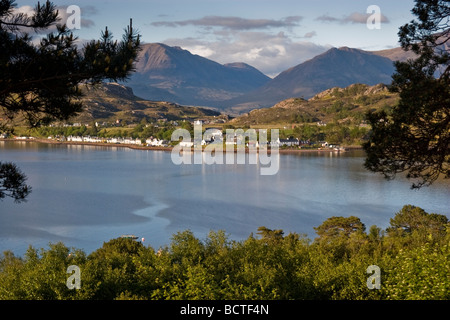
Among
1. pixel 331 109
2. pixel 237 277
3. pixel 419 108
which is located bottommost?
pixel 237 277

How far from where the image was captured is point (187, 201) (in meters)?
21.6

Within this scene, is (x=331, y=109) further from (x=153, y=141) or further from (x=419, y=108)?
(x=419, y=108)

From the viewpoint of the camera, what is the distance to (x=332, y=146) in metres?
49.4

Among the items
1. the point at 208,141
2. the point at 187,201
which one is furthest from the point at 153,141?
the point at 187,201

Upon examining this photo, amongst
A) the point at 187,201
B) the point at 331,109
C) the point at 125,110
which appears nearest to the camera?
the point at 187,201

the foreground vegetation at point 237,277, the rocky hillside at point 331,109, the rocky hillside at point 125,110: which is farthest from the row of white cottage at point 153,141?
the foreground vegetation at point 237,277

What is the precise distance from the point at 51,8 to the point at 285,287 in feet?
10.9

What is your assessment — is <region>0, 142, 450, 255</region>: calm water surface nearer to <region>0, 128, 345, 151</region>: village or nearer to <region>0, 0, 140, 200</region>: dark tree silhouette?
<region>0, 0, 140, 200</region>: dark tree silhouette

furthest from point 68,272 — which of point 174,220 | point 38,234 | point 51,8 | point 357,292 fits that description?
point 174,220

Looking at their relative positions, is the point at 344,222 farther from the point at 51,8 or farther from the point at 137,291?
the point at 51,8

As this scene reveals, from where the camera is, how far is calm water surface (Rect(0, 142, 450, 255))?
1600 centimetres

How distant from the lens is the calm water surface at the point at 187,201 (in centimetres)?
1600

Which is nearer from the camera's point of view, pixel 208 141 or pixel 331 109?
pixel 208 141

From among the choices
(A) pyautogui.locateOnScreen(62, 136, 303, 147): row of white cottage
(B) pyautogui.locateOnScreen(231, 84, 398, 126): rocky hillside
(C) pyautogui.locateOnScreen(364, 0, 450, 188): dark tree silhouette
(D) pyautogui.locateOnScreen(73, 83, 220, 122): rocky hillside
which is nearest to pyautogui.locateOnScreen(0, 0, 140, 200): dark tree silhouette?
(C) pyautogui.locateOnScreen(364, 0, 450, 188): dark tree silhouette
